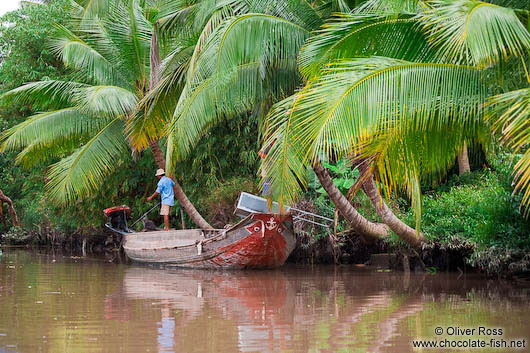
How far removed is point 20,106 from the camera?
77.0ft

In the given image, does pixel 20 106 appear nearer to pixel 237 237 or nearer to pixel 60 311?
pixel 237 237

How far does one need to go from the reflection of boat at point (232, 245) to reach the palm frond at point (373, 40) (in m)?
5.99

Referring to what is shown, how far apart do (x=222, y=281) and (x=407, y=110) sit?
669 cm

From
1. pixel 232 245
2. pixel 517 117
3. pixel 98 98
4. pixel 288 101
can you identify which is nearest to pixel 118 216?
pixel 98 98

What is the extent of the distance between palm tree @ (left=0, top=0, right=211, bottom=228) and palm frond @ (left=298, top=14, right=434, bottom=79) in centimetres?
730

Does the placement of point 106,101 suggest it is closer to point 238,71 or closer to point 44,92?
point 44,92

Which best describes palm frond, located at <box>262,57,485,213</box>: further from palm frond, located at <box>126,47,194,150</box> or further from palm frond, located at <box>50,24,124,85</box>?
palm frond, located at <box>50,24,124,85</box>

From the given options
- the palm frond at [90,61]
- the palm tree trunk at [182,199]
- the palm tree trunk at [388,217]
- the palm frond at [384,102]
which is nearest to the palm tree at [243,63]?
the palm tree trunk at [388,217]

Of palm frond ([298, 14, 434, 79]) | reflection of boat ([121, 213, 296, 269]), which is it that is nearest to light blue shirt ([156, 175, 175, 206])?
reflection of boat ([121, 213, 296, 269])

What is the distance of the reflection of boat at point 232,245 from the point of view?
43.0 feet

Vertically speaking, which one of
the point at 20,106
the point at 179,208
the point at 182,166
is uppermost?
the point at 20,106

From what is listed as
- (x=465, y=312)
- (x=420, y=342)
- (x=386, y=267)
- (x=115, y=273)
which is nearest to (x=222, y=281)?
(x=115, y=273)

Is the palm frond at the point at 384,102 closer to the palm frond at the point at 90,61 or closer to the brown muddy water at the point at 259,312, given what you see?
the brown muddy water at the point at 259,312

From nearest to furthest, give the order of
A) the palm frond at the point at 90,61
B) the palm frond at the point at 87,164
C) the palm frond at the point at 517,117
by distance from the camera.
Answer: the palm frond at the point at 517,117, the palm frond at the point at 87,164, the palm frond at the point at 90,61
